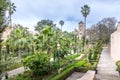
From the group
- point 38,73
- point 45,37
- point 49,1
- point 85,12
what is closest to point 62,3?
point 49,1

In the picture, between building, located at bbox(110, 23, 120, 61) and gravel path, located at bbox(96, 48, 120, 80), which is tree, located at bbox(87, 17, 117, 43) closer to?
building, located at bbox(110, 23, 120, 61)

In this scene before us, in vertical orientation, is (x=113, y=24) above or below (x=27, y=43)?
above

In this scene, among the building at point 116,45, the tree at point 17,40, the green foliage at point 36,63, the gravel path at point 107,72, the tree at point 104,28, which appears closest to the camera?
the green foliage at point 36,63

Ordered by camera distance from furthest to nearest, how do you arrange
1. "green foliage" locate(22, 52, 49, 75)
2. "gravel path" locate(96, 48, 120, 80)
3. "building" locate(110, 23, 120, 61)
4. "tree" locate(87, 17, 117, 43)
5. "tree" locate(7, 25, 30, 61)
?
"tree" locate(87, 17, 117, 43) → "building" locate(110, 23, 120, 61) → "tree" locate(7, 25, 30, 61) → "gravel path" locate(96, 48, 120, 80) → "green foliage" locate(22, 52, 49, 75)

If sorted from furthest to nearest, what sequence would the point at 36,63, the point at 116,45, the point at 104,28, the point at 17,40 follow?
1. the point at 104,28
2. the point at 116,45
3. the point at 17,40
4. the point at 36,63

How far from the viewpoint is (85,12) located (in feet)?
244

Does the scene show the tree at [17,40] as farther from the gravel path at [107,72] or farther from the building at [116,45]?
the building at [116,45]

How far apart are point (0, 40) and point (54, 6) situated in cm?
1732

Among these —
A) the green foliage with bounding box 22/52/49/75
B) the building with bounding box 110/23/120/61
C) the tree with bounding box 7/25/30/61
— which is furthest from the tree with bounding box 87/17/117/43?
the green foliage with bounding box 22/52/49/75

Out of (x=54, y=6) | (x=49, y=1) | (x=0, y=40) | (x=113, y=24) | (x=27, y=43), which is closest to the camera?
(x=0, y=40)

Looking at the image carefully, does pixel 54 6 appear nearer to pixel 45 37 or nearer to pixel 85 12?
pixel 45 37

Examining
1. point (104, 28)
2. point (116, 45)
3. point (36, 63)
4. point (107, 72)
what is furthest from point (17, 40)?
point (104, 28)

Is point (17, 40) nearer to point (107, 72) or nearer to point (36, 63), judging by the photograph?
point (107, 72)

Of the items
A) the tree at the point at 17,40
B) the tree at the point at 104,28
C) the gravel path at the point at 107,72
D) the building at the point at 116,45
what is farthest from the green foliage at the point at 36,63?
the tree at the point at 104,28
